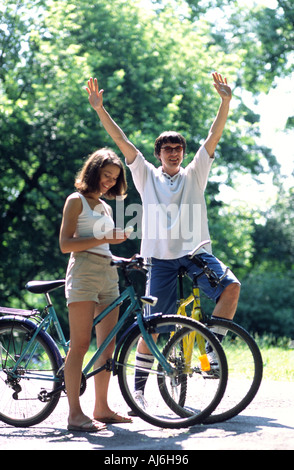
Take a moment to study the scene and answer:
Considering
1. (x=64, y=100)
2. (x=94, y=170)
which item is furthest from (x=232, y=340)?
(x=64, y=100)

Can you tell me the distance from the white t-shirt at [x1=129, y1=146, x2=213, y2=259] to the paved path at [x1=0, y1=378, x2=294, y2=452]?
120cm

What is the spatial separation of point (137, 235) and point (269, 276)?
8.66 metres

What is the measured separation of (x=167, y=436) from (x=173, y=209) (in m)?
1.59

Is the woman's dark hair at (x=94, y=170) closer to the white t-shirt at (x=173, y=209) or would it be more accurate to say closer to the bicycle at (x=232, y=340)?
the white t-shirt at (x=173, y=209)

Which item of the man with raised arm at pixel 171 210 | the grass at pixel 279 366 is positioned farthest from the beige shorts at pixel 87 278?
the grass at pixel 279 366

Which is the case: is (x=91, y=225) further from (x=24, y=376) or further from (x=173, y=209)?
(x=24, y=376)

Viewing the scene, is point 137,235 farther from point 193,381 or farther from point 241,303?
point 193,381

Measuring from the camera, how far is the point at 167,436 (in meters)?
4.30

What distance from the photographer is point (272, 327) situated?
21047 millimetres

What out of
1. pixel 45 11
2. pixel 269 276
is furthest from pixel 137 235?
pixel 269 276

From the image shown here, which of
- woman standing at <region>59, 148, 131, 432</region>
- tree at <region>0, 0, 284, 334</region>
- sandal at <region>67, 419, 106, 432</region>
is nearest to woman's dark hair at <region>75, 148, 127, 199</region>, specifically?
woman standing at <region>59, 148, 131, 432</region>

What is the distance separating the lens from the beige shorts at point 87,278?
4633 mm

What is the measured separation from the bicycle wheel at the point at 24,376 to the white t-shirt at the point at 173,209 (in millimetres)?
974
